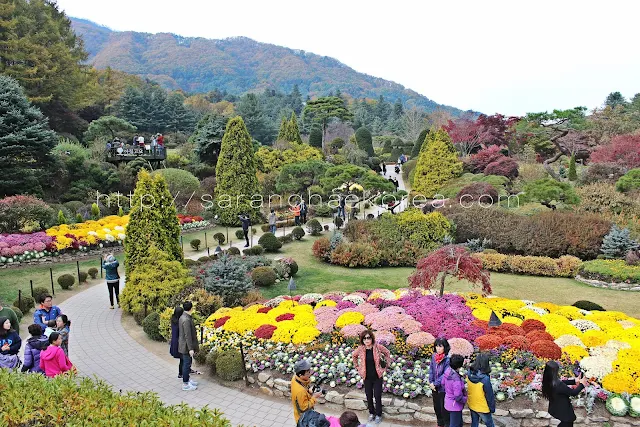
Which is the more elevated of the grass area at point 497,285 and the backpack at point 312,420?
the backpack at point 312,420

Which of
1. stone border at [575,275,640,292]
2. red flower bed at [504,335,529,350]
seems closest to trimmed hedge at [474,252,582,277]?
stone border at [575,275,640,292]

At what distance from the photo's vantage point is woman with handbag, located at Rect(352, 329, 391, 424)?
6406mm

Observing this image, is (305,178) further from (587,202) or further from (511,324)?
(511,324)

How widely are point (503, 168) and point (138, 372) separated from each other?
29398mm

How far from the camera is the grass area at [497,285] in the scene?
1360 centimetres

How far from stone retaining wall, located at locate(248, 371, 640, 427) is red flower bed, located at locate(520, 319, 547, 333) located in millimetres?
2525

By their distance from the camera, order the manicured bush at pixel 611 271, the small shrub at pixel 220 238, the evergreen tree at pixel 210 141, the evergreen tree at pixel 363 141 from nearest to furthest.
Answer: the manicured bush at pixel 611 271
the small shrub at pixel 220 238
the evergreen tree at pixel 210 141
the evergreen tree at pixel 363 141

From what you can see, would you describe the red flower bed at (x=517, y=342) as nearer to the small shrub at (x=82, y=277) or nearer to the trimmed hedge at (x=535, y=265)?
the trimmed hedge at (x=535, y=265)

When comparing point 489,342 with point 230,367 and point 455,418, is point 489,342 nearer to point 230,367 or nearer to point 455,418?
point 455,418

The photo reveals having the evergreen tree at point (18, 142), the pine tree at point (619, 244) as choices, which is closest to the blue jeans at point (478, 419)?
the pine tree at point (619, 244)

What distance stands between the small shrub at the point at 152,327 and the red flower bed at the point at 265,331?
101 inches

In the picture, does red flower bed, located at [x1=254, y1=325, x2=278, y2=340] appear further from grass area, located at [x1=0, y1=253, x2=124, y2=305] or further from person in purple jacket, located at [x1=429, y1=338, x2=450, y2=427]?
grass area, located at [x1=0, y1=253, x2=124, y2=305]

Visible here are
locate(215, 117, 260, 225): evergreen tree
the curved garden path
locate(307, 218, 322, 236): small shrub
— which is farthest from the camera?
locate(215, 117, 260, 225): evergreen tree

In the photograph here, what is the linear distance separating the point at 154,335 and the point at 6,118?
18.6 metres
